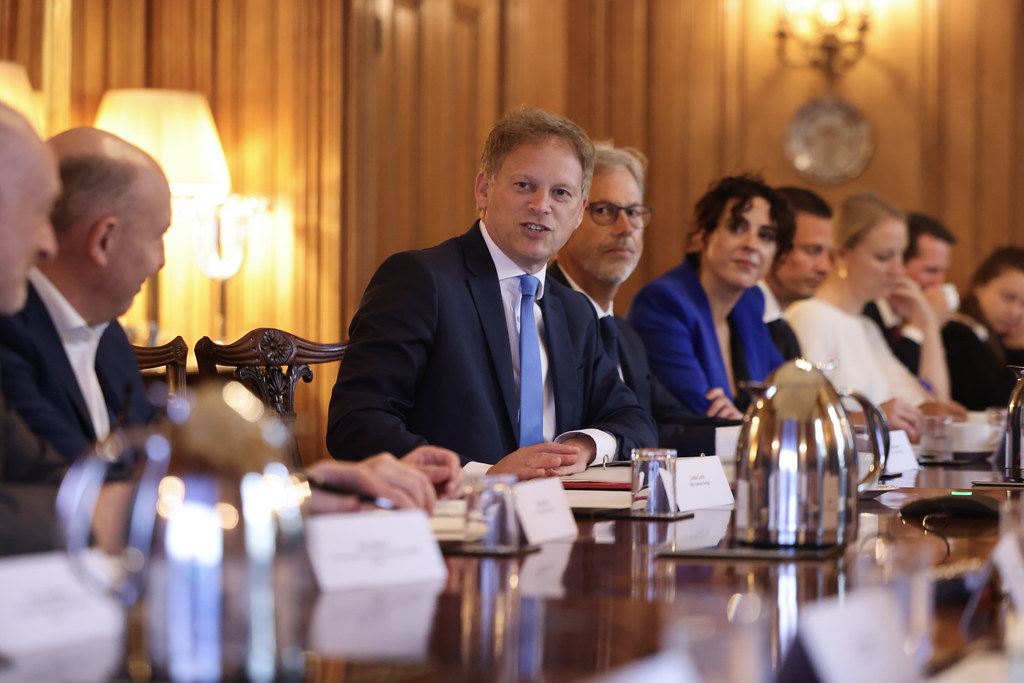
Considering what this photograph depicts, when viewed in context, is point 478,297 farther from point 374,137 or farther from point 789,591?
point 374,137

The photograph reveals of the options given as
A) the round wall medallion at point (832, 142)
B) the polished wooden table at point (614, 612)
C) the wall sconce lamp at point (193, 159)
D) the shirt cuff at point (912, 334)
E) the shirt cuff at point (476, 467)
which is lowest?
the shirt cuff at point (476, 467)

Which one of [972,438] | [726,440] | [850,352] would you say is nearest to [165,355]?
[726,440]

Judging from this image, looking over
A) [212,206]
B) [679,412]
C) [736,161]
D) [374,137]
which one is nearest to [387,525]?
[679,412]

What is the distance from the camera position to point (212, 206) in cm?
546

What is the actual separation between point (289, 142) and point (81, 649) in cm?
501

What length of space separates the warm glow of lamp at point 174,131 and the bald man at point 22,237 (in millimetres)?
3820

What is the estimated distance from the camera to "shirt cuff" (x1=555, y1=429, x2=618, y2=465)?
2.63 metres

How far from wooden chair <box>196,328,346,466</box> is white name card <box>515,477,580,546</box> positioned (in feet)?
4.73

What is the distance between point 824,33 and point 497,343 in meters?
5.93

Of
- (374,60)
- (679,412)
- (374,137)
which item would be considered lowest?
(679,412)

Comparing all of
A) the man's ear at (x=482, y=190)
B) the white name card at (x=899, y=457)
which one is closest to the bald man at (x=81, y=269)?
the man's ear at (x=482, y=190)

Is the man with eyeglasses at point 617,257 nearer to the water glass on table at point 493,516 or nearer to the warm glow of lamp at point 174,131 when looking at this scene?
the warm glow of lamp at point 174,131

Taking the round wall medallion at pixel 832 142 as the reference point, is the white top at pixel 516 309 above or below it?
below

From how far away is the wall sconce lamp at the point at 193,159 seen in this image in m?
5.14
